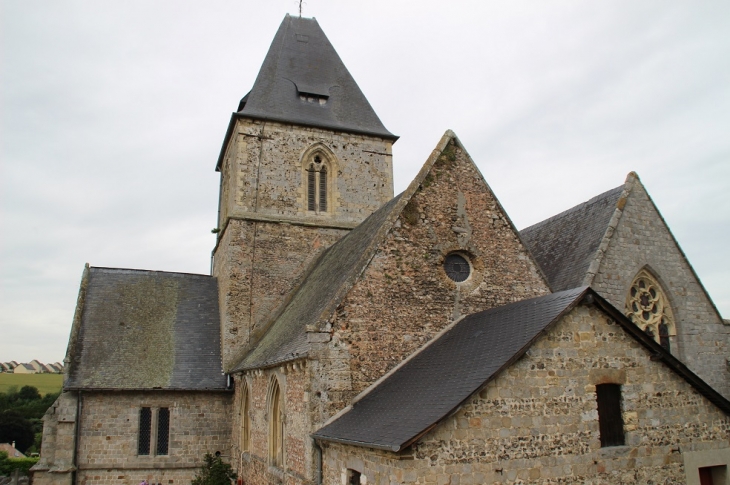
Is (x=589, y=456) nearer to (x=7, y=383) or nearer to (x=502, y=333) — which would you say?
(x=502, y=333)

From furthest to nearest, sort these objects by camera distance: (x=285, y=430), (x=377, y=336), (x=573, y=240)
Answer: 1. (x=573, y=240)
2. (x=285, y=430)
3. (x=377, y=336)

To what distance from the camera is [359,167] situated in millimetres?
19281

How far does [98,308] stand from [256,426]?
719cm

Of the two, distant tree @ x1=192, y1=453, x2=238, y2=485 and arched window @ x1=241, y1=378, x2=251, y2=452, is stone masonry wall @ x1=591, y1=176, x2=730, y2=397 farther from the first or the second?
distant tree @ x1=192, y1=453, x2=238, y2=485

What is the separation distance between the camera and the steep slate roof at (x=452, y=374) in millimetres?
7367

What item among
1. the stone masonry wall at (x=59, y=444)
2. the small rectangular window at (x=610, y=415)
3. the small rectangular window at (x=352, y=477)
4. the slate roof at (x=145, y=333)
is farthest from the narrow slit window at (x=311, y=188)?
the small rectangular window at (x=610, y=415)

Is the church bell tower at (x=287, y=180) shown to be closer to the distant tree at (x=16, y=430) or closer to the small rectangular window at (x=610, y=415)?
the small rectangular window at (x=610, y=415)

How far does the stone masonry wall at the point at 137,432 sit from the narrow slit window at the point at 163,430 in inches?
5.3

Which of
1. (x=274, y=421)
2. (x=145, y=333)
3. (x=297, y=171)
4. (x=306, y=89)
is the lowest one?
(x=274, y=421)

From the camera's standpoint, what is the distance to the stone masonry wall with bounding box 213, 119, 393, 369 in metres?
16.8

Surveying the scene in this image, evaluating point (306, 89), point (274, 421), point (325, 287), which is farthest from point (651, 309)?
point (306, 89)

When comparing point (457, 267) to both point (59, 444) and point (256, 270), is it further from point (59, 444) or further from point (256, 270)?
point (59, 444)

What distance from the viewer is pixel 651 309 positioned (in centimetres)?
1295

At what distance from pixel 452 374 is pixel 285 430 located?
4056 millimetres
